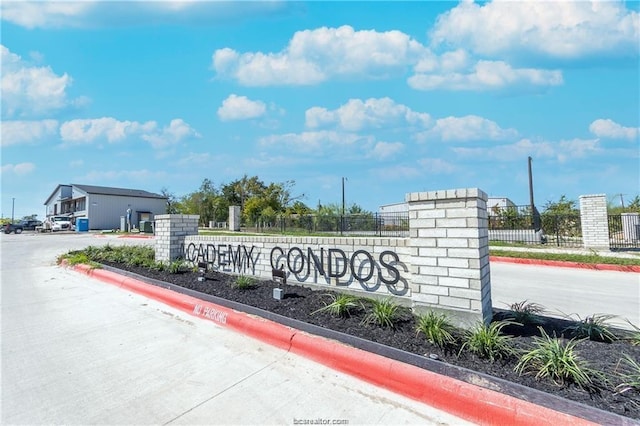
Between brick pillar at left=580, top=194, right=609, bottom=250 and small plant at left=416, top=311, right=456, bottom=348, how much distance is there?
539 inches

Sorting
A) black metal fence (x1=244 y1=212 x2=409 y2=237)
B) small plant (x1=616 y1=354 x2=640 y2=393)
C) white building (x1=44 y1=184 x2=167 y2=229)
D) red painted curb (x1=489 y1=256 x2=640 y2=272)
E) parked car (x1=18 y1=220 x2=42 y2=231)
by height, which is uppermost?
white building (x1=44 y1=184 x2=167 y2=229)

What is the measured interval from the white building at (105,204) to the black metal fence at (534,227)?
43.7 meters

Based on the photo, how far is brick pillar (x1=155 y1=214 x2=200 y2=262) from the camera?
8.12 metres

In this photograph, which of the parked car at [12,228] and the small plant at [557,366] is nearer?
the small plant at [557,366]

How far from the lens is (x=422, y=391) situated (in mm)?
2576

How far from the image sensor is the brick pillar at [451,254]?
344 cm

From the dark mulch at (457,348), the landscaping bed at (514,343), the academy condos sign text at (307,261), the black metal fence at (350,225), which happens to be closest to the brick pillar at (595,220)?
the black metal fence at (350,225)

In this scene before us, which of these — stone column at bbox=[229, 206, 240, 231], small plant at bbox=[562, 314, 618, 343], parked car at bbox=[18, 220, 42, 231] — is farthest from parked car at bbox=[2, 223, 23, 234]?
small plant at bbox=[562, 314, 618, 343]

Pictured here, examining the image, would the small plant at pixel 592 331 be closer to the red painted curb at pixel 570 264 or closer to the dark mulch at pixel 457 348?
the dark mulch at pixel 457 348

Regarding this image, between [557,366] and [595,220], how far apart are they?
1422 centimetres

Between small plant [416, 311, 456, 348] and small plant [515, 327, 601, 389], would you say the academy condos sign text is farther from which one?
small plant [515, 327, 601, 389]

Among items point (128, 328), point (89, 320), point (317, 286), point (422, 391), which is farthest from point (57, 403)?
point (317, 286)

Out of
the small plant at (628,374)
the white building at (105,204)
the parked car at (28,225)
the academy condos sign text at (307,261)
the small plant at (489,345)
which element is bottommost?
the small plant at (628,374)

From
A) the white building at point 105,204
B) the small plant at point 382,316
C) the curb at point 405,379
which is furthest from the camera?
the white building at point 105,204
